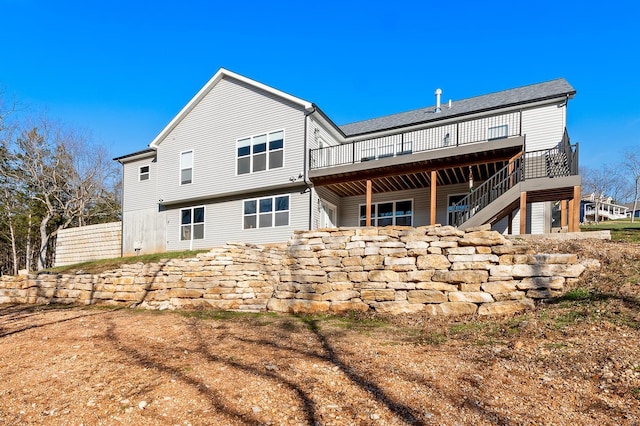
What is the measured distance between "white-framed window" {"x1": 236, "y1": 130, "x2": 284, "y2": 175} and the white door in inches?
99.3

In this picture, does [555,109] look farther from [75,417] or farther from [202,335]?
[75,417]

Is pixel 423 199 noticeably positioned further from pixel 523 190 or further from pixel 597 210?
pixel 597 210

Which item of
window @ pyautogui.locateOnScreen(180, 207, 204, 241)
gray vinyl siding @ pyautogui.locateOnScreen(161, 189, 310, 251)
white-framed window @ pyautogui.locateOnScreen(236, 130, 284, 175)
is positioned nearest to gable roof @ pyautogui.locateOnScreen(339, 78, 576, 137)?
white-framed window @ pyautogui.locateOnScreen(236, 130, 284, 175)

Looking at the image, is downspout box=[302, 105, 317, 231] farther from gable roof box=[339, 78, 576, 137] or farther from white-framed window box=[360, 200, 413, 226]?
gable roof box=[339, 78, 576, 137]

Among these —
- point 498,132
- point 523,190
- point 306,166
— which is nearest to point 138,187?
point 306,166

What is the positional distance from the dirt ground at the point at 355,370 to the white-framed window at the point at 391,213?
8.49 m

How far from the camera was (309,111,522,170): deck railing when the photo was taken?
13.4 meters

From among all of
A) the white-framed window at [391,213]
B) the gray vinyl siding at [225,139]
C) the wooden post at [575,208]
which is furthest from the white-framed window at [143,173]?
the wooden post at [575,208]

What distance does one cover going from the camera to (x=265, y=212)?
14.4 meters

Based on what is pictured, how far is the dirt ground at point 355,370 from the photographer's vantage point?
9.57 feet

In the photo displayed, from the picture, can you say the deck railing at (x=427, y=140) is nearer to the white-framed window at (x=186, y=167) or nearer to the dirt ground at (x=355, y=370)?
the white-framed window at (x=186, y=167)

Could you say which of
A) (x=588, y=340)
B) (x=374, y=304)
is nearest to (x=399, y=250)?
(x=374, y=304)

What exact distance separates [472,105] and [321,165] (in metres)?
7.89

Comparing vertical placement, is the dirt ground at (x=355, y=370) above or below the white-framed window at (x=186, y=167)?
below
